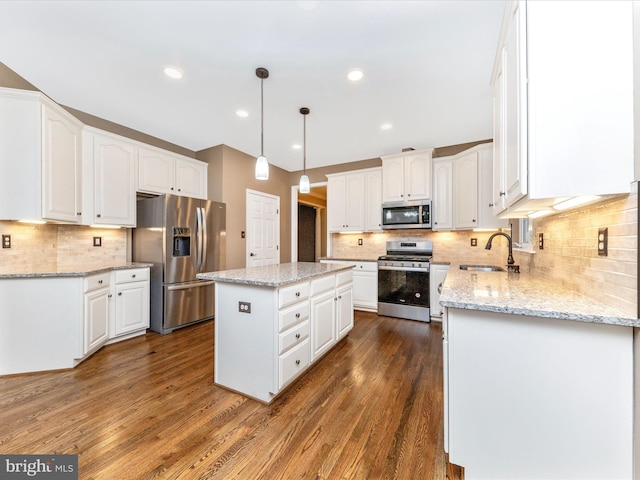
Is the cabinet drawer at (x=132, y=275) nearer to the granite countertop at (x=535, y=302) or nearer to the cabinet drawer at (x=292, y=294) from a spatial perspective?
the cabinet drawer at (x=292, y=294)

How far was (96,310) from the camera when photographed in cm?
260

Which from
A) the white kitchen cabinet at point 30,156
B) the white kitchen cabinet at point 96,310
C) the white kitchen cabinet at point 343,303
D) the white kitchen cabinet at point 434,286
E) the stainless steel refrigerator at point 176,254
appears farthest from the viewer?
the white kitchen cabinet at point 434,286

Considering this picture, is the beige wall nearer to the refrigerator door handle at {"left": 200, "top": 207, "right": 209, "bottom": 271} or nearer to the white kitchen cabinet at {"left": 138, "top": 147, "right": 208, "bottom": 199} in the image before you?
the white kitchen cabinet at {"left": 138, "top": 147, "right": 208, "bottom": 199}

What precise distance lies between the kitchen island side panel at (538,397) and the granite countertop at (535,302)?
0.07 m

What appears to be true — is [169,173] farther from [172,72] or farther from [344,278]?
[344,278]

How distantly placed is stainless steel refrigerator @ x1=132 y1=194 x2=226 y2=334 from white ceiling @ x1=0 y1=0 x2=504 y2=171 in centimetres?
108

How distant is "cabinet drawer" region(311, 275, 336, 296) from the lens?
7.65 feet

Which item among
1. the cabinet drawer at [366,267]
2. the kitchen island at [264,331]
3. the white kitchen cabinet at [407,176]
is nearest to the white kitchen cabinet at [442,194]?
the white kitchen cabinet at [407,176]

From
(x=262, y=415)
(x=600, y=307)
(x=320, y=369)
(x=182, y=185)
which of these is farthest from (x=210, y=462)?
(x=182, y=185)

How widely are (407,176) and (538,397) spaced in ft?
10.9

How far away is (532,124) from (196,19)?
2081 millimetres

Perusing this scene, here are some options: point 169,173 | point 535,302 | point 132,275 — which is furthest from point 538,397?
point 169,173

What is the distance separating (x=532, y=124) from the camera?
3.56 ft

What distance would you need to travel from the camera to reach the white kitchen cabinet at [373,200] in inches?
170
